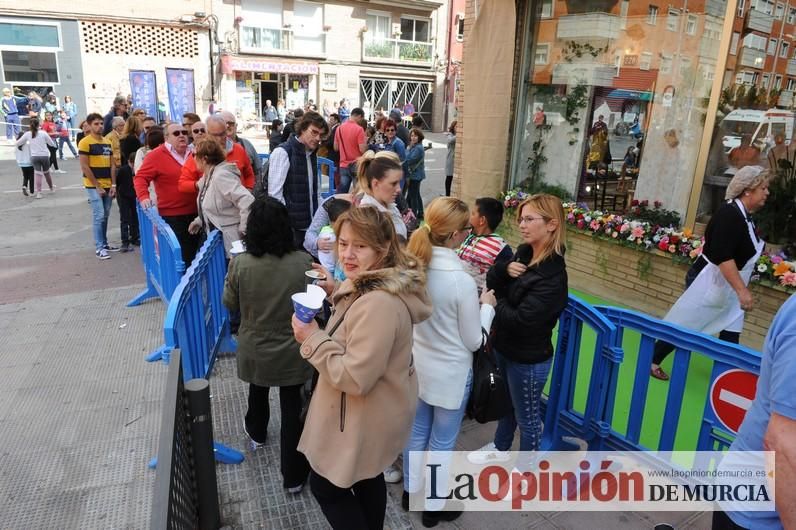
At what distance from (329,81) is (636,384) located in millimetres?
29311

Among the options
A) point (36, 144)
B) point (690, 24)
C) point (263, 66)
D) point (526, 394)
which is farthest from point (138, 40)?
point (526, 394)

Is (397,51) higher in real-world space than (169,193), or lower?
higher

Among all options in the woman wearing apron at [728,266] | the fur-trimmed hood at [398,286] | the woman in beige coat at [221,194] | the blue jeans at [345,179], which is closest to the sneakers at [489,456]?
the woman wearing apron at [728,266]

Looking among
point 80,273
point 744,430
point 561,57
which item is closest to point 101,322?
point 80,273

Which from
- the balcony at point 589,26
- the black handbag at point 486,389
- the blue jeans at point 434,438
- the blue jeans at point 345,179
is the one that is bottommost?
the blue jeans at point 434,438

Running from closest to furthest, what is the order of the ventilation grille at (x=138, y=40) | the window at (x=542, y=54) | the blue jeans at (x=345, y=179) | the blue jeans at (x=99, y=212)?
the window at (x=542, y=54)
the blue jeans at (x=99, y=212)
the blue jeans at (x=345, y=179)
the ventilation grille at (x=138, y=40)

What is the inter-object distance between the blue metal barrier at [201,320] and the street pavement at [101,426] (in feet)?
0.87

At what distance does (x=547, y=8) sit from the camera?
22.7ft

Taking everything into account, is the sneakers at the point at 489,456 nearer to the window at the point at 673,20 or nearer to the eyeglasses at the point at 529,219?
the eyeglasses at the point at 529,219

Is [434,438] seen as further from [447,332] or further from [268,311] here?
[268,311]

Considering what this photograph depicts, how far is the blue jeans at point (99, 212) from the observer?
718cm

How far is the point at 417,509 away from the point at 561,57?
19.9ft

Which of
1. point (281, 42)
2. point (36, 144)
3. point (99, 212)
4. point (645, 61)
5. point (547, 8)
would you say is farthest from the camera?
point (281, 42)

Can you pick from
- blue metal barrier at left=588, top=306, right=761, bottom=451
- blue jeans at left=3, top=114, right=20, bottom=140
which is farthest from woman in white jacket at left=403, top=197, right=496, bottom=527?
blue jeans at left=3, top=114, right=20, bottom=140
